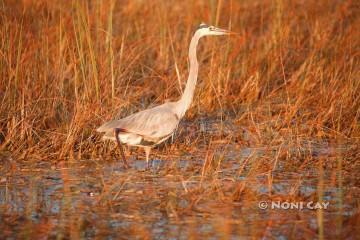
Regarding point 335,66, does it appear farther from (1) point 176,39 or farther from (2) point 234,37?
(1) point 176,39

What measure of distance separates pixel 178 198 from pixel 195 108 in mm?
2774

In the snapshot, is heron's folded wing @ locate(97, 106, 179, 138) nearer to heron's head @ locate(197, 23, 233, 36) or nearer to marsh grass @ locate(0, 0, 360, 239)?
marsh grass @ locate(0, 0, 360, 239)

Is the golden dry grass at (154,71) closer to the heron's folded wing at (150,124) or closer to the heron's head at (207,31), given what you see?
the heron's folded wing at (150,124)

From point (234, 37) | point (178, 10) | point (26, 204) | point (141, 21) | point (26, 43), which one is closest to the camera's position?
point (26, 204)

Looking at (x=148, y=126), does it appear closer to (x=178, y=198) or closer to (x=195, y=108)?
(x=178, y=198)

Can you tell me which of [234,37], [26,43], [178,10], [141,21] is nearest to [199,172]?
[26,43]

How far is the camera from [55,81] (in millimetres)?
7422

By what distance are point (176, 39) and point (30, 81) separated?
119 inches

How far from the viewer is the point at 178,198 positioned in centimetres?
547

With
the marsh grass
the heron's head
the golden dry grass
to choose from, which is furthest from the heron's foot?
the heron's head

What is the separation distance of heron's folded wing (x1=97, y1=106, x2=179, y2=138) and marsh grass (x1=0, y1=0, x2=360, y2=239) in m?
0.31

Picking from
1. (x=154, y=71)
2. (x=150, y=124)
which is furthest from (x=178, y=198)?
(x=154, y=71)

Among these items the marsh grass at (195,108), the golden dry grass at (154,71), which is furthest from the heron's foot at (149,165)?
the golden dry grass at (154,71)

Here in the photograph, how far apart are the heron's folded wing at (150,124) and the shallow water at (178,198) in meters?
0.30
